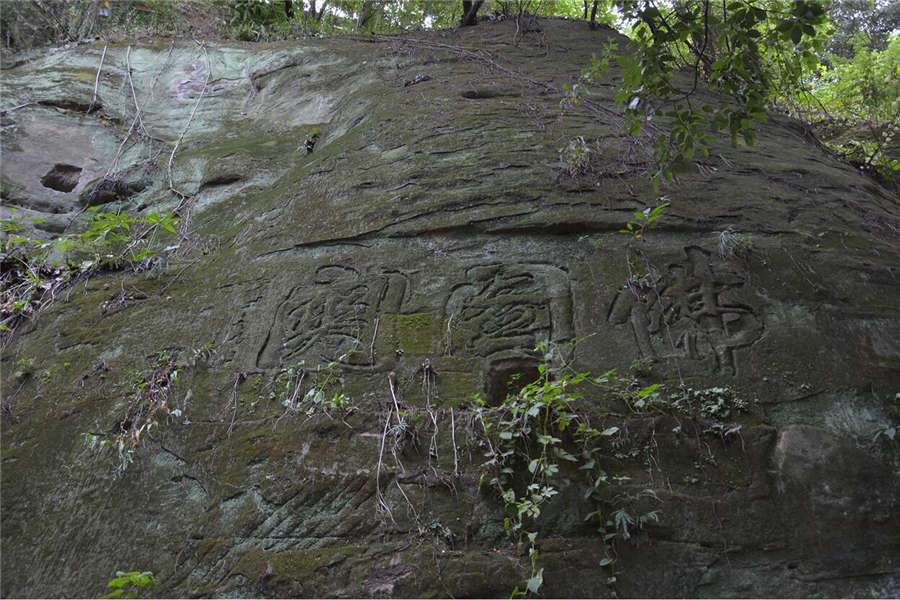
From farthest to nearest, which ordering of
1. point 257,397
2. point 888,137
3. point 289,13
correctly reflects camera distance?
point 289,13
point 888,137
point 257,397

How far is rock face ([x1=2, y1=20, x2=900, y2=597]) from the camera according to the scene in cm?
260

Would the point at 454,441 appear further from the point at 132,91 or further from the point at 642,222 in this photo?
the point at 132,91

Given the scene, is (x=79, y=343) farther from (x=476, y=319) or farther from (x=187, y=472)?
(x=476, y=319)

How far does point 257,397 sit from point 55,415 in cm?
124

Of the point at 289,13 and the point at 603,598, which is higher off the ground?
the point at 289,13

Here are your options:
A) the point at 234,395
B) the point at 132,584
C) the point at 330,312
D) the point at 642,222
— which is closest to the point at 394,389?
the point at 330,312

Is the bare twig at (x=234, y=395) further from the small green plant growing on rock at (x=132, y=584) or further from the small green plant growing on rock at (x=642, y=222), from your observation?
the small green plant growing on rock at (x=642, y=222)

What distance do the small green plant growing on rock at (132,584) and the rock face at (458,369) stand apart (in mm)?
86

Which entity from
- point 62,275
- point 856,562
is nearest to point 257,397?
point 62,275

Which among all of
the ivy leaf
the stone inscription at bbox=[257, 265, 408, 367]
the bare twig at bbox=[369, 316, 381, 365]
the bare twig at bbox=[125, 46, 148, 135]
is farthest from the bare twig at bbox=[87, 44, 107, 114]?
the ivy leaf

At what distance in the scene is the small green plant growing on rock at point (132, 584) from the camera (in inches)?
97.8

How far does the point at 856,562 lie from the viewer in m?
2.49

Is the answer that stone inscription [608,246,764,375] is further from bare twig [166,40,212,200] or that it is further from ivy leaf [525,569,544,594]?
bare twig [166,40,212,200]

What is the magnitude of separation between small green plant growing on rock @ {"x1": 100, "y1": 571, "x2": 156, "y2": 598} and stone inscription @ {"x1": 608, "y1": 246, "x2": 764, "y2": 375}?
238 cm
